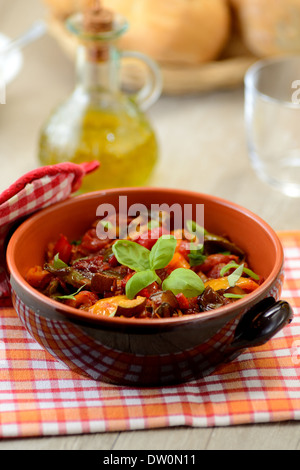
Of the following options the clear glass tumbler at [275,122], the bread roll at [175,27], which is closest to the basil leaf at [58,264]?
the clear glass tumbler at [275,122]

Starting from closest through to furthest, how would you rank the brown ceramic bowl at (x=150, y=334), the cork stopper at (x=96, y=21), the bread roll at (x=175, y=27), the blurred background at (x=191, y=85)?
the brown ceramic bowl at (x=150, y=334), the cork stopper at (x=96, y=21), the blurred background at (x=191, y=85), the bread roll at (x=175, y=27)

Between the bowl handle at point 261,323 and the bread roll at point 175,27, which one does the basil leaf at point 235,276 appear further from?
the bread roll at point 175,27

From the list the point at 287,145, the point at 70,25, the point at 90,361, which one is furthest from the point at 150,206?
the point at 287,145

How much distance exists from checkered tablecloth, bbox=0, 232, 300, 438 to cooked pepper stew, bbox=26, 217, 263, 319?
4.4 inches

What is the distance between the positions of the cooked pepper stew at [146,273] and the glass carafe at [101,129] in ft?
1.32

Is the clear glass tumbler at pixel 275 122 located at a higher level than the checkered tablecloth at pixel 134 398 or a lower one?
higher

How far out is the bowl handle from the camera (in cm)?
98

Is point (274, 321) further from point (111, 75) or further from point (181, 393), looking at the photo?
point (111, 75)

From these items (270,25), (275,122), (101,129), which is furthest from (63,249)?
(270,25)

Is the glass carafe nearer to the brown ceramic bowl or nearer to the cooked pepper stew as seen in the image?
the cooked pepper stew

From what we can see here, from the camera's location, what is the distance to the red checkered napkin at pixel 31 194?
1.16m

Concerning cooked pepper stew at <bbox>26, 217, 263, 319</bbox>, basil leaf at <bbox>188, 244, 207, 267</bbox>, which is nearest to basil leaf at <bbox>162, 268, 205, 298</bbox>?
cooked pepper stew at <bbox>26, 217, 263, 319</bbox>

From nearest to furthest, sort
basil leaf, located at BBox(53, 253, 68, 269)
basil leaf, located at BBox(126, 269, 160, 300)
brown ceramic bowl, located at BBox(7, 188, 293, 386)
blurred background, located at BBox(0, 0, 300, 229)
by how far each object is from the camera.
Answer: brown ceramic bowl, located at BBox(7, 188, 293, 386) < basil leaf, located at BBox(126, 269, 160, 300) < basil leaf, located at BBox(53, 253, 68, 269) < blurred background, located at BBox(0, 0, 300, 229)
